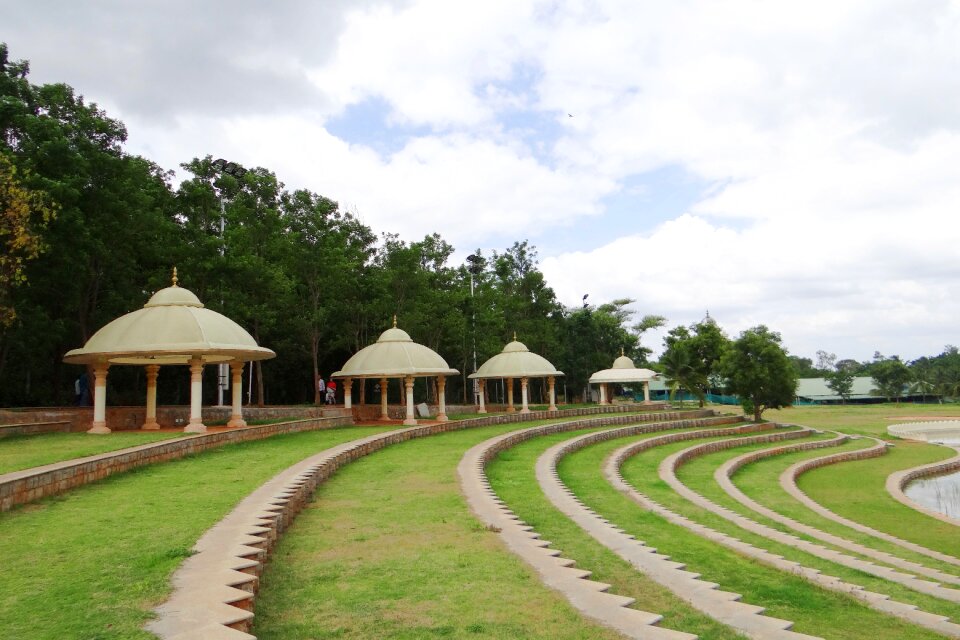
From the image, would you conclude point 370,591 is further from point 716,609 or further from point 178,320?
point 178,320

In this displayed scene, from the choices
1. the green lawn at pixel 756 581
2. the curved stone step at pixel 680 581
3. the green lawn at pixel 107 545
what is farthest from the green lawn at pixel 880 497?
the green lawn at pixel 107 545

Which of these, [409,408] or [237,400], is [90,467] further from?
[409,408]

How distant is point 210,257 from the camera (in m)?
27.1

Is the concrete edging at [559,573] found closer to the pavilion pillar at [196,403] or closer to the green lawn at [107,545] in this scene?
the green lawn at [107,545]

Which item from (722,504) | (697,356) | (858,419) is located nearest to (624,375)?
(697,356)

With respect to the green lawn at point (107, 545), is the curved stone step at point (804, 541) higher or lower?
lower

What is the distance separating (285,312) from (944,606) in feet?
88.8

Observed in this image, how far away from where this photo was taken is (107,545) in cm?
712

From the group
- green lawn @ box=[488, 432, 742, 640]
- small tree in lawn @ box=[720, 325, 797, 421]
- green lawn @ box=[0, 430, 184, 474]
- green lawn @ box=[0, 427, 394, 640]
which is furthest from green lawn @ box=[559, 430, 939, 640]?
small tree in lawn @ box=[720, 325, 797, 421]

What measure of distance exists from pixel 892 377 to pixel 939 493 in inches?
2232

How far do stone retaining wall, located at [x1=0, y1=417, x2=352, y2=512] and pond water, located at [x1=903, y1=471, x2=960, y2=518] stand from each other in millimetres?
18930

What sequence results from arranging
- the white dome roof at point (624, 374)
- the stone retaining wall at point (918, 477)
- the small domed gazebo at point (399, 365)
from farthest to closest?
the white dome roof at point (624, 374) → the small domed gazebo at point (399, 365) → the stone retaining wall at point (918, 477)

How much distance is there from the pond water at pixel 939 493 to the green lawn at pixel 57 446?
20489 millimetres

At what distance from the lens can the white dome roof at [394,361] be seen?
1067 inches
